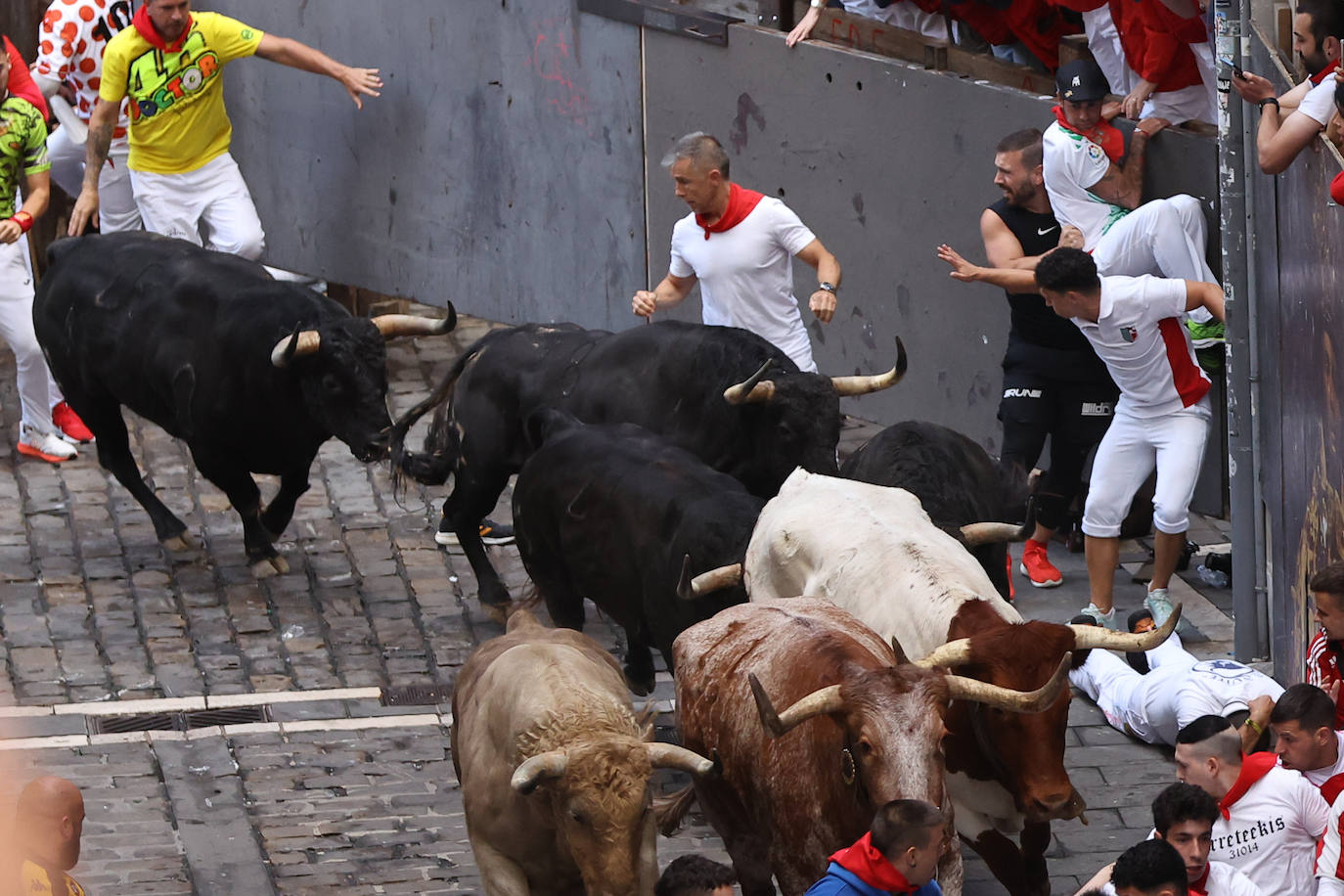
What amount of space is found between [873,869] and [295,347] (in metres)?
6.15

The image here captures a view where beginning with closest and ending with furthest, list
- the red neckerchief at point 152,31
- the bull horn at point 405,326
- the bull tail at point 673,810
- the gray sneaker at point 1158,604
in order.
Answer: the bull tail at point 673,810
the gray sneaker at point 1158,604
the bull horn at point 405,326
the red neckerchief at point 152,31

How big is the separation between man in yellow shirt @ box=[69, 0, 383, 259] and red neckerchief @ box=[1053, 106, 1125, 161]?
17.3ft

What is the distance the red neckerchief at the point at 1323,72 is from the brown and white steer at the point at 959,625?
237 cm

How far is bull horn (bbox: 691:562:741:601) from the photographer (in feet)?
27.2

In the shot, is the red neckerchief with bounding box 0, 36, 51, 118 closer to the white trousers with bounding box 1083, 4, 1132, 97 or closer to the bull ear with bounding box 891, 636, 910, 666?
the white trousers with bounding box 1083, 4, 1132, 97

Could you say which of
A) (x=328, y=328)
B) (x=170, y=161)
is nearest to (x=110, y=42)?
(x=170, y=161)

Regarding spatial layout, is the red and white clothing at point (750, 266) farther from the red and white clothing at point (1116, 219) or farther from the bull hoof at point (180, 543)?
the bull hoof at point (180, 543)

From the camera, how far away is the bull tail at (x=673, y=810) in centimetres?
815

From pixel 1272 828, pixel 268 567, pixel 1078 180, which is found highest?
pixel 1078 180

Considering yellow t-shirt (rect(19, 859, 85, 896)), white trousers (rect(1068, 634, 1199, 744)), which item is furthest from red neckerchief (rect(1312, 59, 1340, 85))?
yellow t-shirt (rect(19, 859, 85, 896))

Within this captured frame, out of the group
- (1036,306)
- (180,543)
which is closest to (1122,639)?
(1036,306)

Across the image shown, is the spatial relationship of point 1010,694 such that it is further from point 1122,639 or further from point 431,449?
point 431,449

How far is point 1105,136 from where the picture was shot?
11.3 metres

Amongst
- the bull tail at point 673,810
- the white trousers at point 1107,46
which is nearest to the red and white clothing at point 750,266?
the white trousers at point 1107,46
